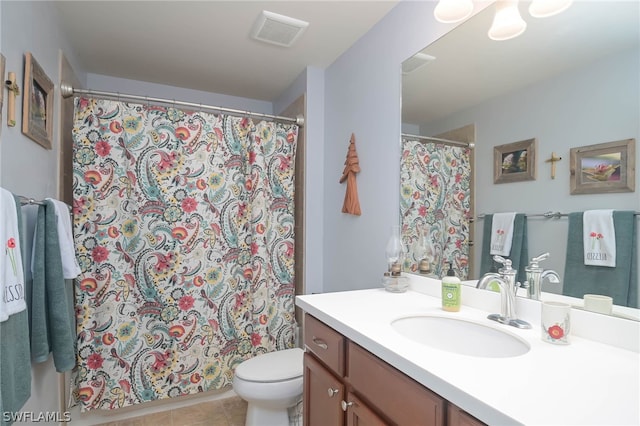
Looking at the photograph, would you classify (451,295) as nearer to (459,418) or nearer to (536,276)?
(536,276)

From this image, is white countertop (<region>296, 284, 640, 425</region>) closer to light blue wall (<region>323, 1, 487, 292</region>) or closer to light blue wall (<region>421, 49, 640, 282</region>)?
light blue wall (<region>421, 49, 640, 282</region>)

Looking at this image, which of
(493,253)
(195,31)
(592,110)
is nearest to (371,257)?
(493,253)

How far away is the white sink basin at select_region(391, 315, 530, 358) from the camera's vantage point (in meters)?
0.95

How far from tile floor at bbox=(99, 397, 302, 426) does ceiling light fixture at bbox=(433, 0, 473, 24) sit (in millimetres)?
2062

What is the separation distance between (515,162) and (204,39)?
1901 millimetres

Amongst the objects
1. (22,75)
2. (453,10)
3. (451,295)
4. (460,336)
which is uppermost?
(453,10)

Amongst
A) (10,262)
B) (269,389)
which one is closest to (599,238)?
(269,389)

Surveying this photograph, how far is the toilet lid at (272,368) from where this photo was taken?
168 centimetres

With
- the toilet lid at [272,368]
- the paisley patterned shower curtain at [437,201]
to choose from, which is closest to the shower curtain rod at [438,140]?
the paisley patterned shower curtain at [437,201]

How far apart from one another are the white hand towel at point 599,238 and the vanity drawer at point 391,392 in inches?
25.6

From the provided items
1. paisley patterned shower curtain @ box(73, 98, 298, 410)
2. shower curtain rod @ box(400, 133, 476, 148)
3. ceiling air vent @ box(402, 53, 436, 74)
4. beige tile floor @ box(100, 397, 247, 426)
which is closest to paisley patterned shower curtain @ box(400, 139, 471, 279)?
shower curtain rod @ box(400, 133, 476, 148)

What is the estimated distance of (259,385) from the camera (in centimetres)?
164

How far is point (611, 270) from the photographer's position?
88 centimetres

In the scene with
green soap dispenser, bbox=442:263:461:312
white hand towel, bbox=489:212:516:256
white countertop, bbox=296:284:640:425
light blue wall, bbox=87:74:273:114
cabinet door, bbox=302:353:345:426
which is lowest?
cabinet door, bbox=302:353:345:426
